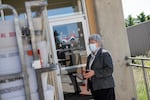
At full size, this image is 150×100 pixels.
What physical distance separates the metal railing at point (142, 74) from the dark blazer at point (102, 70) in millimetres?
976

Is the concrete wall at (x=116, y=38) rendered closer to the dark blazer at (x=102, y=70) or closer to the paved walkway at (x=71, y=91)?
the paved walkway at (x=71, y=91)

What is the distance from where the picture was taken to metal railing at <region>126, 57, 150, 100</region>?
546 cm

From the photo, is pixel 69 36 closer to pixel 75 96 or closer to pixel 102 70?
pixel 75 96

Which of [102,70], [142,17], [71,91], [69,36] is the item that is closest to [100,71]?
[102,70]

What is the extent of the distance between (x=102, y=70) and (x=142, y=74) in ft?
5.48

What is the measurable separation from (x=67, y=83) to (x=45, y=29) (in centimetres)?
396

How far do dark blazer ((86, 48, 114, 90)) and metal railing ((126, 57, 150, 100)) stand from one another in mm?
976

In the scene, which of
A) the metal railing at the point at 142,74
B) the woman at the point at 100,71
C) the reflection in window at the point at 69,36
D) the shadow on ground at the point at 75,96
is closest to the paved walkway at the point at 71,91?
the shadow on ground at the point at 75,96

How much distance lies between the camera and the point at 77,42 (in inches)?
271

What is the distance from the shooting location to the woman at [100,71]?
4477mm

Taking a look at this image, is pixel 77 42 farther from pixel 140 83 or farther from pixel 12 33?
pixel 12 33

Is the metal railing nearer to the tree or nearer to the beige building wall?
the beige building wall

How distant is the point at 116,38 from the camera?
22.4 feet

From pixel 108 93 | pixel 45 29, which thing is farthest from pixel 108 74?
pixel 45 29
